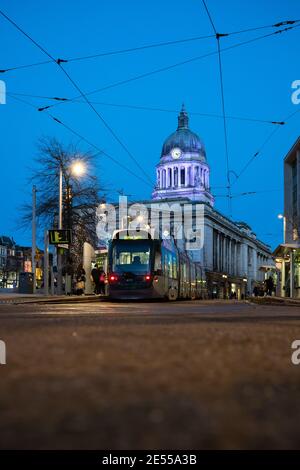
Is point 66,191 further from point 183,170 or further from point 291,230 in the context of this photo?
point 183,170

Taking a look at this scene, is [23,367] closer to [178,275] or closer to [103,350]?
[103,350]

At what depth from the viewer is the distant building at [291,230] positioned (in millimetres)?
34938

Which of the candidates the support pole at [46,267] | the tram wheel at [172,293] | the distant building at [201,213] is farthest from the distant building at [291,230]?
the distant building at [201,213]

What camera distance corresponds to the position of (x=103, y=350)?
2797 mm

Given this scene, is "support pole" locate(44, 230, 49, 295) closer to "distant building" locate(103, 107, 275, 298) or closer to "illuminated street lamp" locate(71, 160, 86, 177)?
"illuminated street lamp" locate(71, 160, 86, 177)

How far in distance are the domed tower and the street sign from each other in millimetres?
80440

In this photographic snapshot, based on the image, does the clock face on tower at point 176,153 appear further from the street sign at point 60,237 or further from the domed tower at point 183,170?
the street sign at point 60,237

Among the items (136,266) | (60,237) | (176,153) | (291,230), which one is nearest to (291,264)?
(136,266)

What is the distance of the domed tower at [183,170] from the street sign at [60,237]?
8044 centimetres

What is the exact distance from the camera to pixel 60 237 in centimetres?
2973

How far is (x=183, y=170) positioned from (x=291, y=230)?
→ 65.6 meters

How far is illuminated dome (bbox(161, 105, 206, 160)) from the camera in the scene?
11738 centimetres

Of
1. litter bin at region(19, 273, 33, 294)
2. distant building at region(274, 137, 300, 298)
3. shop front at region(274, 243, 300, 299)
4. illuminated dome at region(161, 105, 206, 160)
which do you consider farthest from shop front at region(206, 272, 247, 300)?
litter bin at region(19, 273, 33, 294)
